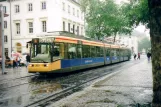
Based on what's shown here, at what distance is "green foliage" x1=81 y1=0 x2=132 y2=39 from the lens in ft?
177

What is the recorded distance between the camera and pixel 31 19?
42750 millimetres

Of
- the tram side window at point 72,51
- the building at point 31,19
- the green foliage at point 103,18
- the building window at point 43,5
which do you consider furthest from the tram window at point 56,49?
the green foliage at point 103,18

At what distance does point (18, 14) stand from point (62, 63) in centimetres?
2943

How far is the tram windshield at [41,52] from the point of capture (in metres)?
16.0

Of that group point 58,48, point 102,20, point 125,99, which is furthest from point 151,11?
point 102,20

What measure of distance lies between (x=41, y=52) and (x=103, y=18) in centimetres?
3926

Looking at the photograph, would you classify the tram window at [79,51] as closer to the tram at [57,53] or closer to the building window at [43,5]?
the tram at [57,53]

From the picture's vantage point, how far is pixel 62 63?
17.0 metres

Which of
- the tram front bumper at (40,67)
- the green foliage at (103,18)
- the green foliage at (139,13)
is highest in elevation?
the green foliage at (103,18)

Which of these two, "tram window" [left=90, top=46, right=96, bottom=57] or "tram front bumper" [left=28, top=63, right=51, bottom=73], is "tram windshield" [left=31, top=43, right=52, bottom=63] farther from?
"tram window" [left=90, top=46, right=96, bottom=57]

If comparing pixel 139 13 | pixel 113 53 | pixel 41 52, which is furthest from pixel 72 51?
pixel 113 53

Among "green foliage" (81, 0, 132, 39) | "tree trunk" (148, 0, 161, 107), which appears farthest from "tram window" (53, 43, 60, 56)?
"green foliage" (81, 0, 132, 39)

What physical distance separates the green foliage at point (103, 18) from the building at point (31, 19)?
1021cm

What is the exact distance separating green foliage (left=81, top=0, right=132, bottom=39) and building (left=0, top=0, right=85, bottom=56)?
33.5 feet
